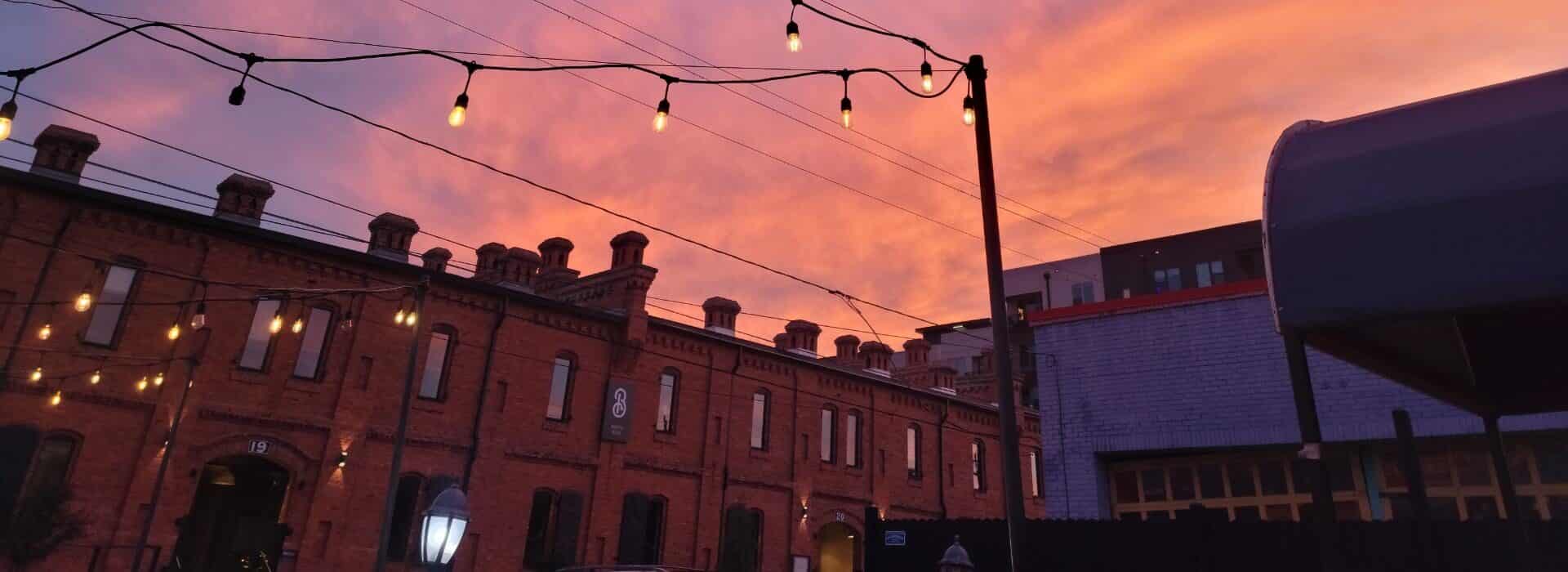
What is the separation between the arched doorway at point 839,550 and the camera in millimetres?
31188

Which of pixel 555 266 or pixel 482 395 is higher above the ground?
pixel 555 266

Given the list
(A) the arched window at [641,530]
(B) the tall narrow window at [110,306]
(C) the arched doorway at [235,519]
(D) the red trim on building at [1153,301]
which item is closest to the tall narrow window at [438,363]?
(C) the arched doorway at [235,519]

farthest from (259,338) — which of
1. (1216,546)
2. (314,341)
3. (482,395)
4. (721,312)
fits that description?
(1216,546)

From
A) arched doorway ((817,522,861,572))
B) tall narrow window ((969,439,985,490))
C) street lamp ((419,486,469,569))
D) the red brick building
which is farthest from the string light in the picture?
tall narrow window ((969,439,985,490))

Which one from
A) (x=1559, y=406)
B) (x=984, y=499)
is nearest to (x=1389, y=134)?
(x=1559, y=406)

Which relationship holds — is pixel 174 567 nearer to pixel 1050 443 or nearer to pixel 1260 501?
pixel 1050 443

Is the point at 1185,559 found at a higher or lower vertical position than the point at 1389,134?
lower

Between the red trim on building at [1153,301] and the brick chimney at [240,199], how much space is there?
60.7ft

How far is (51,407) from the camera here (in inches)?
674

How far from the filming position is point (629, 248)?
27.2 m

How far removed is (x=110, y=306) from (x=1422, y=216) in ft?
73.7

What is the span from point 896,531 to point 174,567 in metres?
15.5

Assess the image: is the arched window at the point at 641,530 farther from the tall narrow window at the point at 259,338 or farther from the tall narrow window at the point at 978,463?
the tall narrow window at the point at 978,463

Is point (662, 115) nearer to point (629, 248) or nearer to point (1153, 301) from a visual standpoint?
point (1153, 301)
